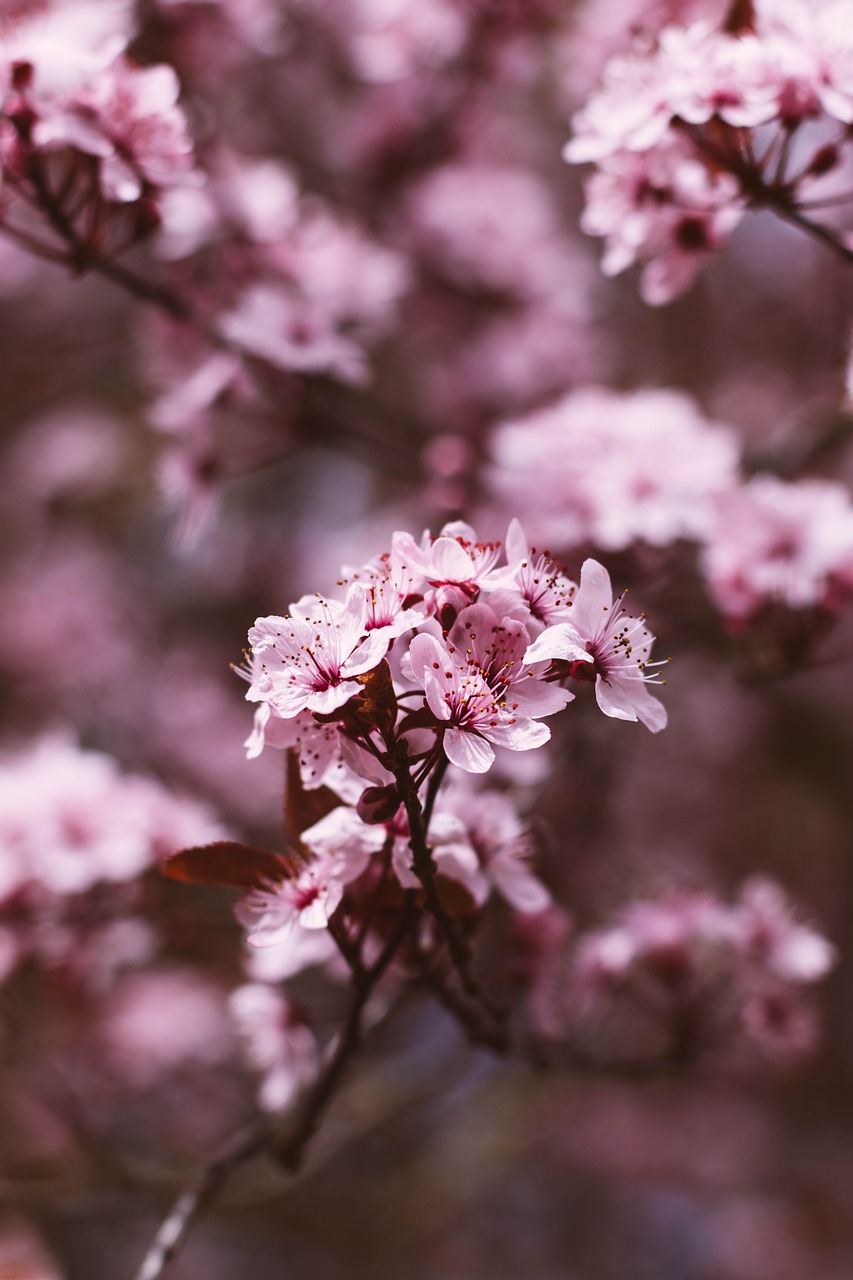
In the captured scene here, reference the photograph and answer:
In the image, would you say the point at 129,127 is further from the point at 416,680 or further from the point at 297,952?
the point at 297,952

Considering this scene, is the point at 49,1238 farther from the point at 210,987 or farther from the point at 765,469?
the point at 765,469

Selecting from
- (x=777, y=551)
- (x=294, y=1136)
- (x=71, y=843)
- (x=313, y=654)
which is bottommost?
(x=294, y=1136)

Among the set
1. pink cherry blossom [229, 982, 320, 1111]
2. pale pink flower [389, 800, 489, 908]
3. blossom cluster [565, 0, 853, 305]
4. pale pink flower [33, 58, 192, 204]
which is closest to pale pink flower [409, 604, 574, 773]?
pale pink flower [389, 800, 489, 908]

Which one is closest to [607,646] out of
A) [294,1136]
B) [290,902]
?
[290,902]

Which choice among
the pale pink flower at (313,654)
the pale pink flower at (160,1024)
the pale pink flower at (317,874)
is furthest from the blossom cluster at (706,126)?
the pale pink flower at (160,1024)

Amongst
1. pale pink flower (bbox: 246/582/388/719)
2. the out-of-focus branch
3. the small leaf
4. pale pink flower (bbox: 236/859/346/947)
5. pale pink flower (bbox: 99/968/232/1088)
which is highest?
pale pink flower (bbox: 246/582/388/719)

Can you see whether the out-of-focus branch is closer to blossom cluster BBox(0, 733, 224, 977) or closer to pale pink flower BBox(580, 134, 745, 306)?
blossom cluster BBox(0, 733, 224, 977)
